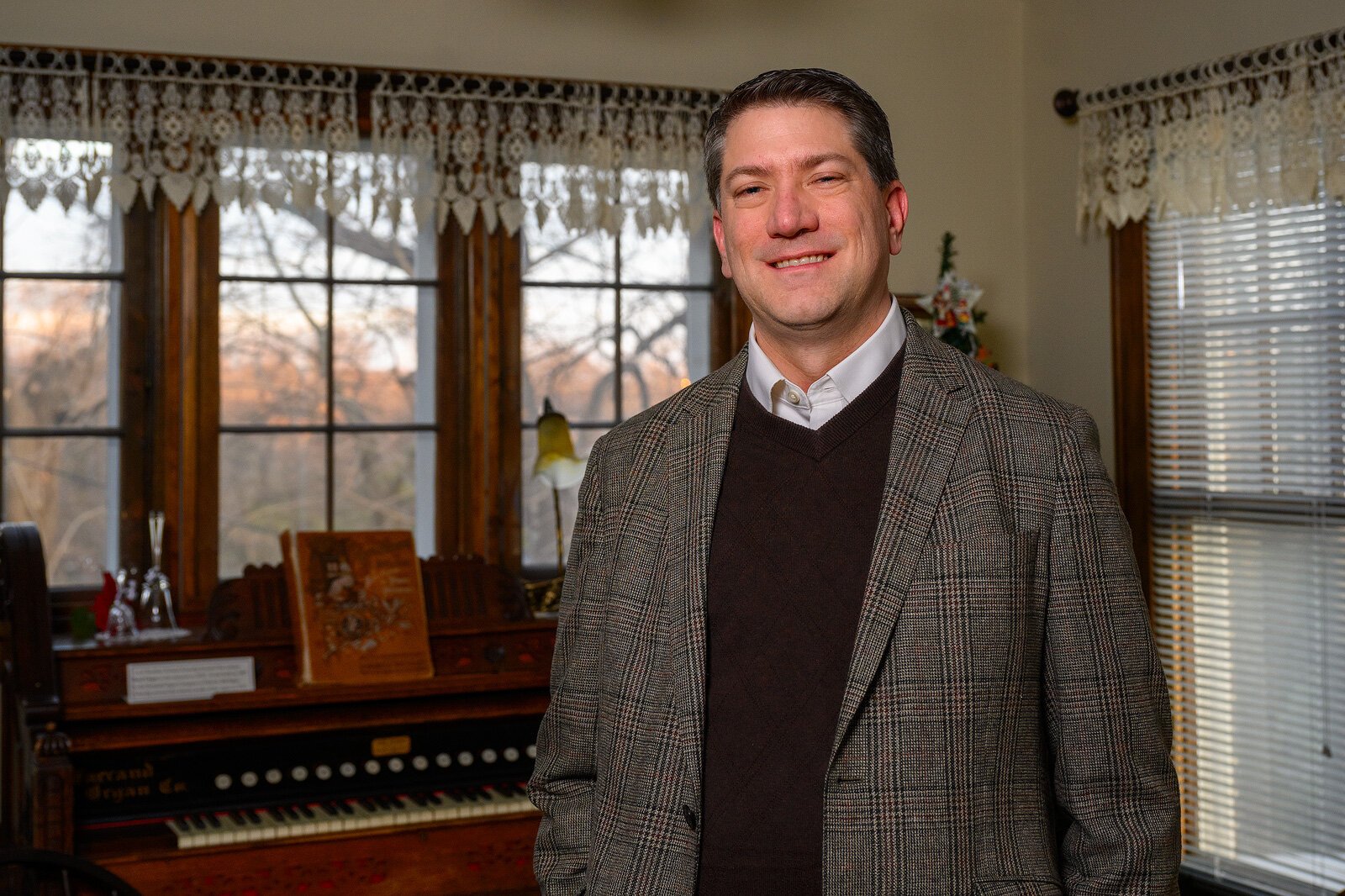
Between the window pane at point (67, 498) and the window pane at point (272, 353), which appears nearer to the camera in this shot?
the window pane at point (67, 498)

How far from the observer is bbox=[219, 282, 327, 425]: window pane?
12.5 feet

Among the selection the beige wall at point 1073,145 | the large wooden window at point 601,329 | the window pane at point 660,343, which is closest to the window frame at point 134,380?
the large wooden window at point 601,329

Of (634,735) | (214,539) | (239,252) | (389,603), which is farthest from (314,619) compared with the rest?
(634,735)

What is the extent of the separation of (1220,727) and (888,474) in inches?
111

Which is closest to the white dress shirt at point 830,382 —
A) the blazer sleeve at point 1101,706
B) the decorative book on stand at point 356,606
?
the blazer sleeve at point 1101,706

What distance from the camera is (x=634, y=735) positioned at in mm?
1542

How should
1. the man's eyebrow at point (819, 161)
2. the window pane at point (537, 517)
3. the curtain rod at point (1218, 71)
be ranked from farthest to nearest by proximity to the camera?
the window pane at point (537, 517), the curtain rod at point (1218, 71), the man's eyebrow at point (819, 161)

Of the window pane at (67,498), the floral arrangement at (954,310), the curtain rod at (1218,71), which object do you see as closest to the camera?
the curtain rod at (1218,71)

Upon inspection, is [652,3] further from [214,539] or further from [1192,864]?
[1192,864]

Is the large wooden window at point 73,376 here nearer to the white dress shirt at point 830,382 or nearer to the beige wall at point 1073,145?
the white dress shirt at point 830,382

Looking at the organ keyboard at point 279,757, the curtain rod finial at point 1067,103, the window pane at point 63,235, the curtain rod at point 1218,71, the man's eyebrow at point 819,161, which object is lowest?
the organ keyboard at point 279,757

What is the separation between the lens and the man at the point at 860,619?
1.42m

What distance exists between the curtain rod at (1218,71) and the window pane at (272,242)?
2280 millimetres

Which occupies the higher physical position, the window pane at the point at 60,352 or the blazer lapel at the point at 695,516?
the window pane at the point at 60,352
